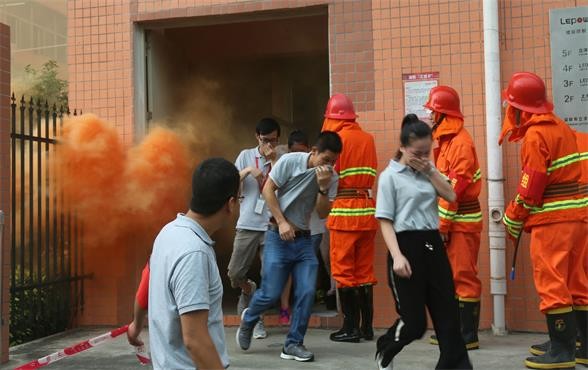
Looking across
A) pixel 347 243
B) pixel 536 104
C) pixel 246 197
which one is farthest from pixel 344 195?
pixel 536 104

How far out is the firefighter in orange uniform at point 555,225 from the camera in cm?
468

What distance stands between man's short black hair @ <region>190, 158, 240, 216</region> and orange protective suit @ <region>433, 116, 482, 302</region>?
314cm

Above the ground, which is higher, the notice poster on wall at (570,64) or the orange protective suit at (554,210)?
the notice poster on wall at (570,64)

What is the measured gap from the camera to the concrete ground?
512cm

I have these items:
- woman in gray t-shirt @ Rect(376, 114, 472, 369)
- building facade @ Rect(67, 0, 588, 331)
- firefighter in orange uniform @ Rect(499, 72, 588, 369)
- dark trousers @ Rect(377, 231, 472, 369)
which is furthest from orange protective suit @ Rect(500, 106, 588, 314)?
building facade @ Rect(67, 0, 588, 331)

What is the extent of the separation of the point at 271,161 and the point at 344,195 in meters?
0.78

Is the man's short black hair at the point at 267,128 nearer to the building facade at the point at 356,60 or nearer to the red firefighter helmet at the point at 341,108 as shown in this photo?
the red firefighter helmet at the point at 341,108

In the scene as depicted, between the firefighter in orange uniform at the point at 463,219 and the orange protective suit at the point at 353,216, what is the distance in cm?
71

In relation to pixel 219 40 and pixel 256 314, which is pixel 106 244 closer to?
pixel 256 314

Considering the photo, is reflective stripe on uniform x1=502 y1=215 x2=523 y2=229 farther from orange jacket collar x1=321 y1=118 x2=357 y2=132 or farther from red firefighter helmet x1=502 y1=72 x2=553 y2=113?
orange jacket collar x1=321 y1=118 x2=357 y2=132

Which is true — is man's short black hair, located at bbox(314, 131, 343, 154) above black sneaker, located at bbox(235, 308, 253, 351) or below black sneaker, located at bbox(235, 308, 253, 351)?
above

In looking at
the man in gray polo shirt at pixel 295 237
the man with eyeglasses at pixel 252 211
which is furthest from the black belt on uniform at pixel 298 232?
the man with eyeglasses at pixel 252 211

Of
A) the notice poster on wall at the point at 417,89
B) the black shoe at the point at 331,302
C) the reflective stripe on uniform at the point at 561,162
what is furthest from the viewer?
the black shoe at the point at 331,302

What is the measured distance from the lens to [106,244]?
6.92 m
